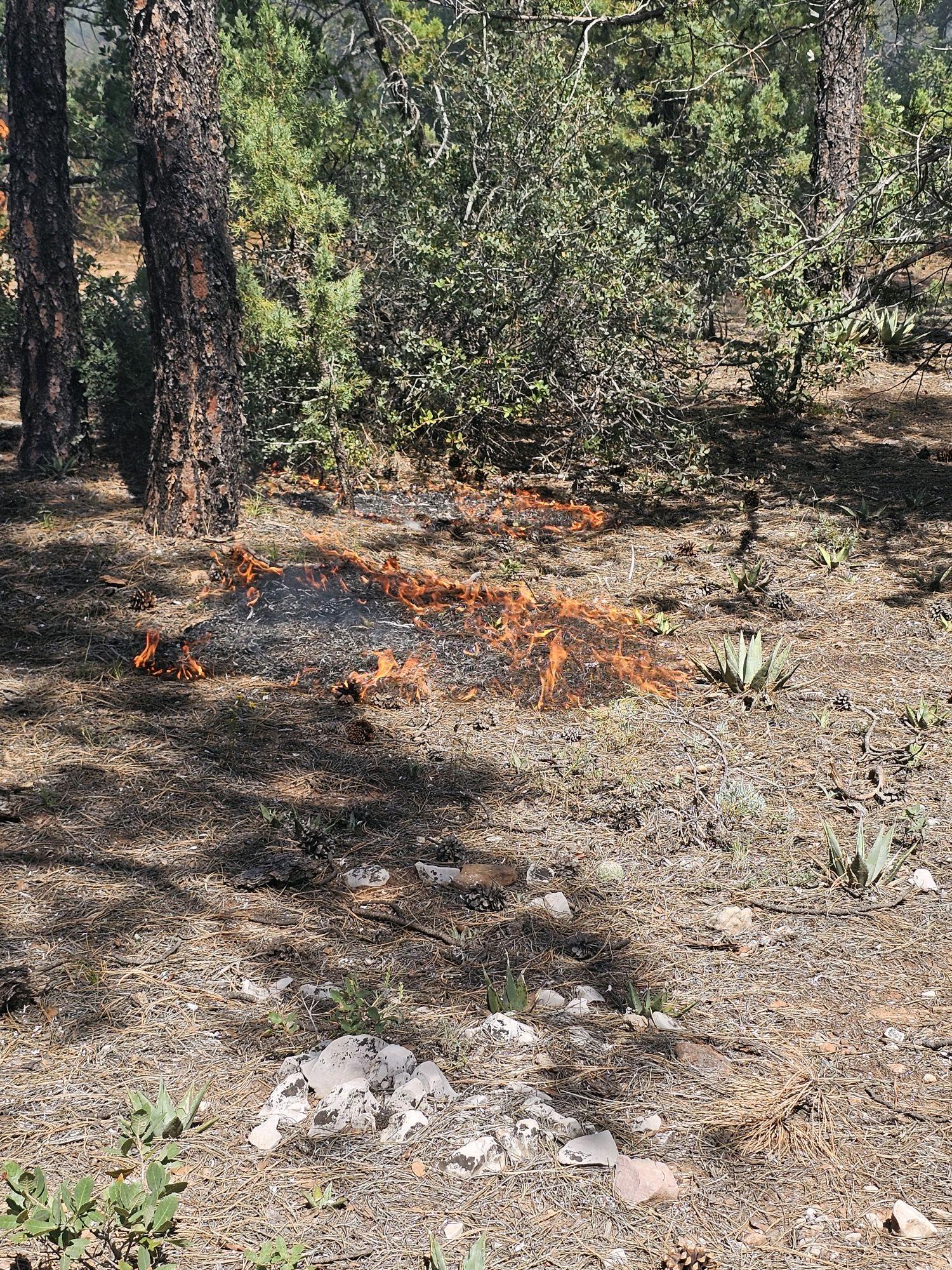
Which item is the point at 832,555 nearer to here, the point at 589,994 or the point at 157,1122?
the point at 589,994

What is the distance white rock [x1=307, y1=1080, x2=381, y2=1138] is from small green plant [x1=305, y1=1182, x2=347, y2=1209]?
18 centimetres

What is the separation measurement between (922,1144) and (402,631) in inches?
134

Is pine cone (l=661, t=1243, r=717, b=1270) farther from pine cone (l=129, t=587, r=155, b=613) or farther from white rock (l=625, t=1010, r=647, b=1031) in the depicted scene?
pine cone (l=129, t=587, r=155, b=613)

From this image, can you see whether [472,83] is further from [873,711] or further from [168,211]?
[873,711]

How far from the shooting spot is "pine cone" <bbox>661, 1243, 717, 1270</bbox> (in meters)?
2.29

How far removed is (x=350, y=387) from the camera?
7.11 metres

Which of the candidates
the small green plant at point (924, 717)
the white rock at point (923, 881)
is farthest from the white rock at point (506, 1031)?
the small green plant at point (924, 717)

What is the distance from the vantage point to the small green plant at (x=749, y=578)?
609 centimetres

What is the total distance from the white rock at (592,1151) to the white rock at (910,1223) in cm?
64

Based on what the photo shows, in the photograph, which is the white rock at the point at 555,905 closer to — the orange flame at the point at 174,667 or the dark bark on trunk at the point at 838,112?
the orange flame at the point at 174,667

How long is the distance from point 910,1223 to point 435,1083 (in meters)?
1.16

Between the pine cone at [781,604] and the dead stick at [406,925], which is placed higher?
the pine cone at [781,604]

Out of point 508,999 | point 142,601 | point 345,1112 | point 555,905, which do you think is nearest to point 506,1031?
point 508,999

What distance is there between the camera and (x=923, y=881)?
3664mm
